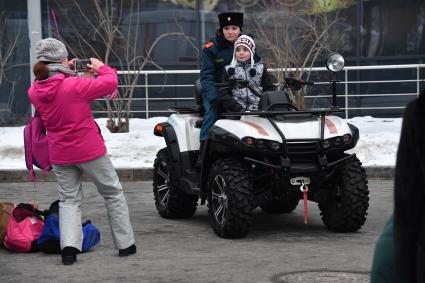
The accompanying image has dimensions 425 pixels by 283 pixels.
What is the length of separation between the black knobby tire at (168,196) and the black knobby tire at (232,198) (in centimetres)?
106

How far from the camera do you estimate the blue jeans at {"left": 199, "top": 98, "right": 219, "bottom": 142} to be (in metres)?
8.25

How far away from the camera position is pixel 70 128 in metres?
6.72

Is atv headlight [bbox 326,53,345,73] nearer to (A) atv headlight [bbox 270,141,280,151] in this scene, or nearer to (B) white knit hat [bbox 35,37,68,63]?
(A) atv headlight [bbox 270,141,280,151]

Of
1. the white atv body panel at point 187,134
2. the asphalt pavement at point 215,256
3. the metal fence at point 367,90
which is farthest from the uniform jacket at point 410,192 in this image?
the metal fence at point 367,90

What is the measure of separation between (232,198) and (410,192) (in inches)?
186

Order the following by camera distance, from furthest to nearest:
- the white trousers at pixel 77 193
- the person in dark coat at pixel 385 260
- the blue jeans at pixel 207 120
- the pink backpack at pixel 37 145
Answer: the blue jeans at pixel 207 120 → the pink backpack at pixel 37 145 → the white trousers at pixel 77 193 → the person in dark coat at pixel 385 260

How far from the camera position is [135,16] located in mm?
18609

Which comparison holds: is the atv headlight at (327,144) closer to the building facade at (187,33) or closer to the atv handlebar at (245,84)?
the atv handlebar at (245,84)

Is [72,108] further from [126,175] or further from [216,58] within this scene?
[126,175]

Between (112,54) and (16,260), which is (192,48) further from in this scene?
(16,260)

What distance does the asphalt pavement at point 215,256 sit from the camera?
20.7ft

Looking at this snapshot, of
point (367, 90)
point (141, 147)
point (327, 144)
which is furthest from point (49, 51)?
point (367, 90)

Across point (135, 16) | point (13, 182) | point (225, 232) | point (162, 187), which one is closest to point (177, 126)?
point (162, 187)

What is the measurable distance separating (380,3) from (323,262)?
40.8ft
